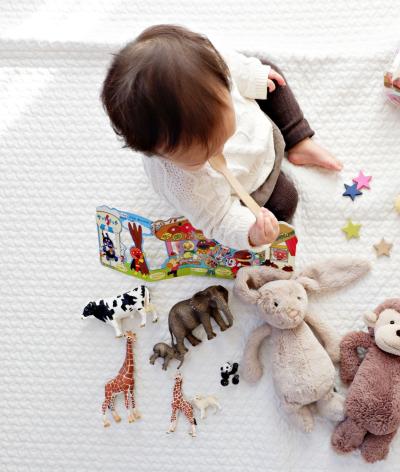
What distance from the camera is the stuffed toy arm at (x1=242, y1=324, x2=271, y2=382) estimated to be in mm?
940

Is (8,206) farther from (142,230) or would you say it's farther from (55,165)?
(142,230)

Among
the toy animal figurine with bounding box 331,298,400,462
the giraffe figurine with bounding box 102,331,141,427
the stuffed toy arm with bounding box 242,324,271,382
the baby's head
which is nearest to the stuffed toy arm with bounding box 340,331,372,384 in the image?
the toy animal figurine with bounding box 331,298,400,462

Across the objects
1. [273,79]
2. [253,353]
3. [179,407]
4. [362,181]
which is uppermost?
[273,79]

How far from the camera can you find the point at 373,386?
888mm

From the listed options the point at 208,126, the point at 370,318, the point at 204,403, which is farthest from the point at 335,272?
the point at 208,126

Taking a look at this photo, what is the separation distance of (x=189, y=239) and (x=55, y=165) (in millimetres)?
278

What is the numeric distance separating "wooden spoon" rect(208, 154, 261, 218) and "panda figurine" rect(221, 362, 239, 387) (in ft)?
0.94

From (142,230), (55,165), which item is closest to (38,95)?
(55,165)

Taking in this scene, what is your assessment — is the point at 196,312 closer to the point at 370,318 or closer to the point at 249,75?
the point at 370,318

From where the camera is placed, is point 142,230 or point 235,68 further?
point 142,230

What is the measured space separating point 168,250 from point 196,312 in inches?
4.5

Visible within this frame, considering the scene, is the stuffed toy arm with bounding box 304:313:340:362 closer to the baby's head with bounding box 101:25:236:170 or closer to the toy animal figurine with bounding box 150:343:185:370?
the toy animal figurine with bounding box 150:343:185:370

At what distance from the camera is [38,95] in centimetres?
104

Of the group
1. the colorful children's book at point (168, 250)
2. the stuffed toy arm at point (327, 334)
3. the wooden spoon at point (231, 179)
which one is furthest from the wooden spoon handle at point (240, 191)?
the stuffed toy arm at point (327, 334)
